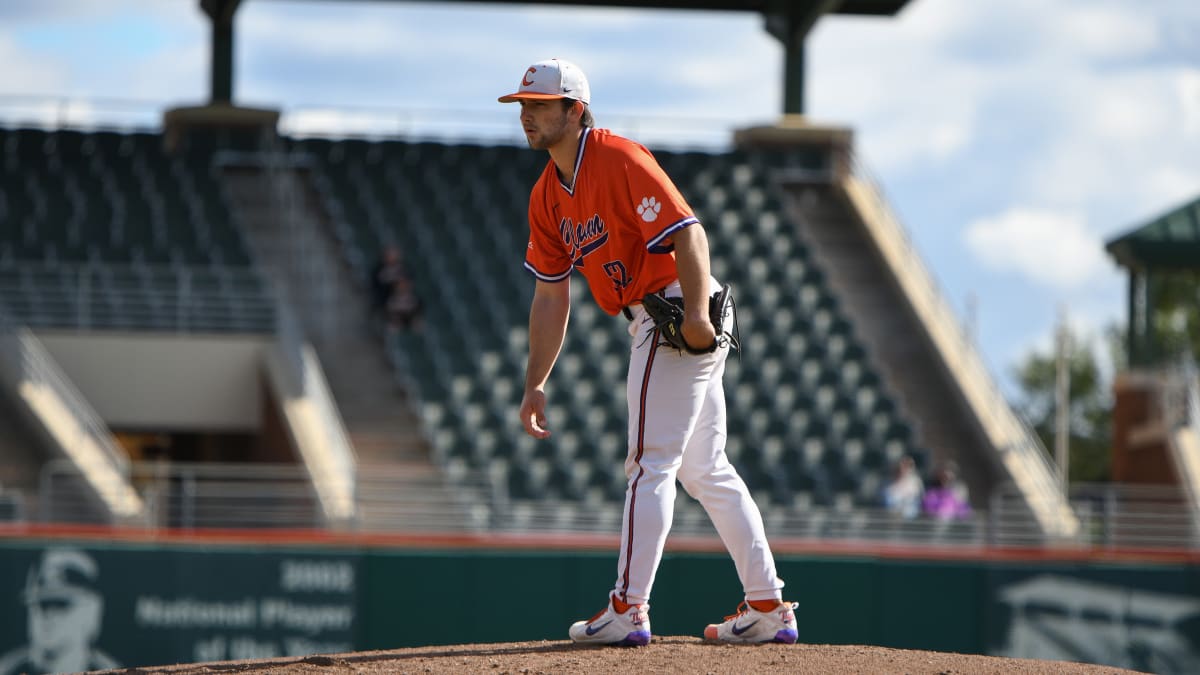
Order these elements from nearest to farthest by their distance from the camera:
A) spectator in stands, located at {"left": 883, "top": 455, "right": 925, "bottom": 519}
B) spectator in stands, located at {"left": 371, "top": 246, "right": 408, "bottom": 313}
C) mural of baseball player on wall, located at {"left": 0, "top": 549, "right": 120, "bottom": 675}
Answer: mural of baseball player on wall, located at {"left": 0, "top": 549, "right": 120, "bottom": 675} < spectator in stands, located at {"left": 883, "top": 455, "right": 925, "bottom": 519} < spectator in stands, located at {"left": 371, "top": 246, "right": 408, "bottom": 313}

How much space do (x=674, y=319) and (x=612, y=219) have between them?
0.40 m

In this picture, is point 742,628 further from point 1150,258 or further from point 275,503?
point 1150,258

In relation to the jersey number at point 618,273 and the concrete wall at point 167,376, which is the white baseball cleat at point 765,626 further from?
the concrete wall at point 167,376

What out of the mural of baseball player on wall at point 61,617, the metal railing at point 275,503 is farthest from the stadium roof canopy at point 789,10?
the mural of baseball player on wall at point 61,617

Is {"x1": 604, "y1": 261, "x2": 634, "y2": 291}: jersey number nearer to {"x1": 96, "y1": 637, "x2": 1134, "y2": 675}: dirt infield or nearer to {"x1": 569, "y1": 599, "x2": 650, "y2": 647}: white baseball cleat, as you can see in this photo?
{"x1": 569, "y1": 599, "x2": 650, "y2": 647}: white baseball cleat

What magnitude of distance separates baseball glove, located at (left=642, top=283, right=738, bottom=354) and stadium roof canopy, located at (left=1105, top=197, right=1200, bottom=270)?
15.0 metres

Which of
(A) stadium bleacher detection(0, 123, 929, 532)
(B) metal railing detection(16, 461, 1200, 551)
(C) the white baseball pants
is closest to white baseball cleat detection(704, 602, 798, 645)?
(C) the white baseball pants

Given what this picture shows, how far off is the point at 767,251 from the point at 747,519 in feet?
46.9

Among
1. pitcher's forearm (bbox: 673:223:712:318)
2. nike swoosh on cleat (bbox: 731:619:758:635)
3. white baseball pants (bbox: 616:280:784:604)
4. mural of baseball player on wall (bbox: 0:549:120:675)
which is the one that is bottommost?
mural of baseball player on wall (bbox: 0:549:120:675)

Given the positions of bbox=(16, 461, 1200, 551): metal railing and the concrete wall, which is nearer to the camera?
bbox=(16, 461, 1200, 551): metal railing

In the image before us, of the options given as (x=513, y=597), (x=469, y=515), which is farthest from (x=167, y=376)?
(x=513, y=597)

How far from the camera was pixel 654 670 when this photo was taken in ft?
18.4

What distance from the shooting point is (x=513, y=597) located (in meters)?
12.3

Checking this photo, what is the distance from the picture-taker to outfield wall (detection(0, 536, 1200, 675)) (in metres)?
11.7
